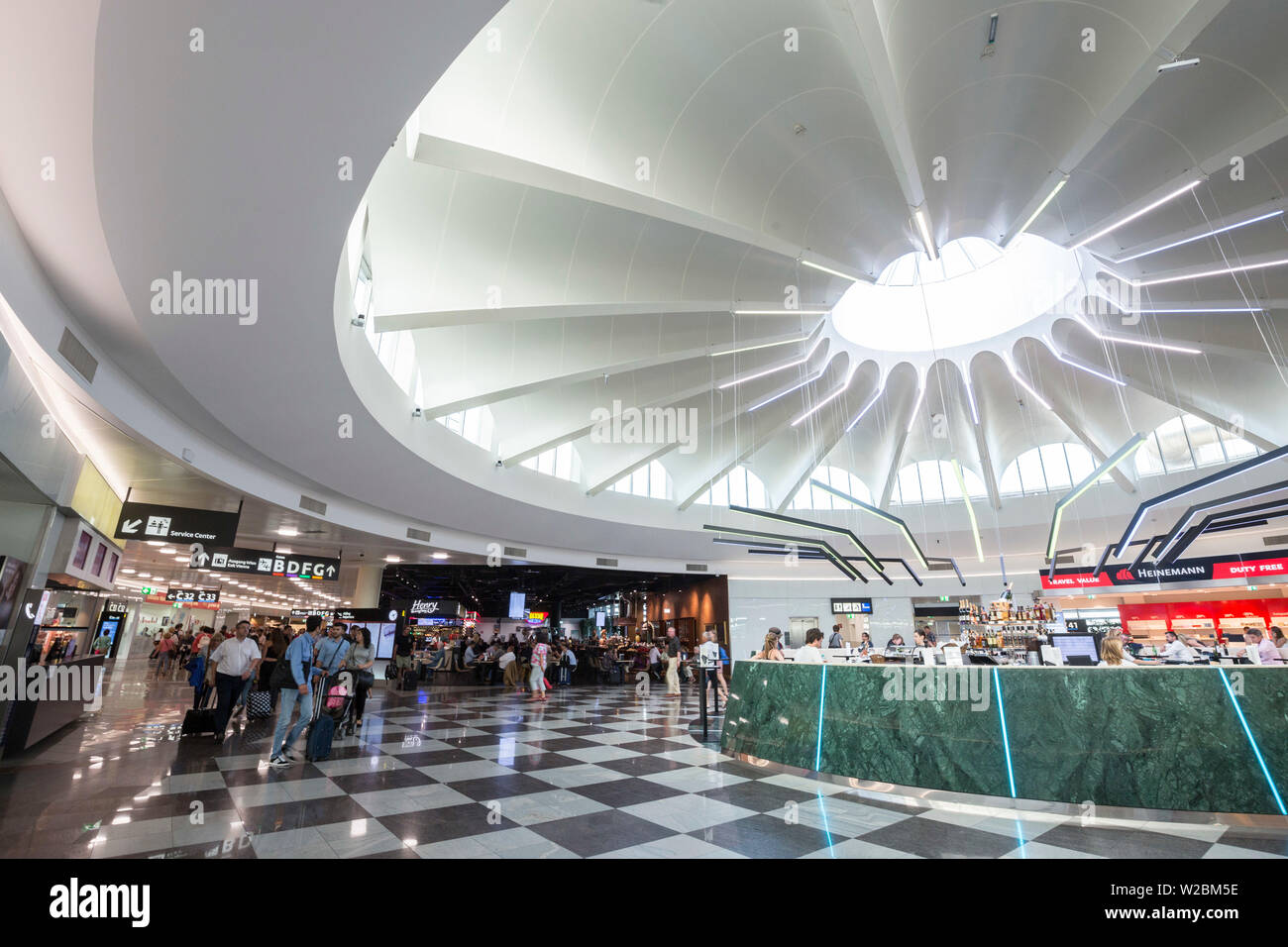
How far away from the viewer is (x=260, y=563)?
12.2 m

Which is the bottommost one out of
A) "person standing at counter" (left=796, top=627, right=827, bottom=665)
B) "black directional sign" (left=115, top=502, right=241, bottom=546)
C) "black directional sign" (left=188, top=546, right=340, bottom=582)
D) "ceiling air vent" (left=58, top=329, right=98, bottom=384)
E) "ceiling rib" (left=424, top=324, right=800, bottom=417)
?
"person standing at counter" (left=796, top=627, right=827, bottom=665)

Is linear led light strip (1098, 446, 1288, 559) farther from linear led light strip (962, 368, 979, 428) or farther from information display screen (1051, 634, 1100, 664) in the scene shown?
linear led light strip (962, 368, 979, 428)

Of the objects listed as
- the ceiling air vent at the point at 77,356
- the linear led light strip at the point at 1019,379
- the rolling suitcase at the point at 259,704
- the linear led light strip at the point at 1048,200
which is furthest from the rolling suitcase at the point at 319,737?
the linear led light strip at the point at 1019,379

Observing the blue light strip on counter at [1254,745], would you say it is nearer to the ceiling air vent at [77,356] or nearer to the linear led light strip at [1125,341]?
the linear led light strip at [1125,341]

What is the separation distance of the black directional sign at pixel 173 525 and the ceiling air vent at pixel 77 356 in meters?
3.66

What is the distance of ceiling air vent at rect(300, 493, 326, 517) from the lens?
41.5ft

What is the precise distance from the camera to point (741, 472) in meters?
21.6

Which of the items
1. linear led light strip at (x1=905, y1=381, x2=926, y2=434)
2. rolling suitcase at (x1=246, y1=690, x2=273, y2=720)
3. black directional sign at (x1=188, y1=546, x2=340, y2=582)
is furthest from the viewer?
linear led light strip at (x1=905, y1=381, x2=926, y2=434)

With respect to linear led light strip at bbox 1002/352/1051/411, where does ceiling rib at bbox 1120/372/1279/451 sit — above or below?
below

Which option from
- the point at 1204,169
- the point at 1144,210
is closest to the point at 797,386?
the point at 1144,210

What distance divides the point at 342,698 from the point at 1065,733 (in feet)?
27.9

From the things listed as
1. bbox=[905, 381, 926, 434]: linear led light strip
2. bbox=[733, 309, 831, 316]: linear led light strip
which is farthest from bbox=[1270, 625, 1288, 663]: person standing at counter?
bbox=[733, 309, 831, 316]: linear led light strip

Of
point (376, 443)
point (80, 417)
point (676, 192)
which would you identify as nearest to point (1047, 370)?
point (676, 192)

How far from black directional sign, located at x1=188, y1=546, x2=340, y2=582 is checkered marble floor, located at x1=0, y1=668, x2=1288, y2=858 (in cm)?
410
